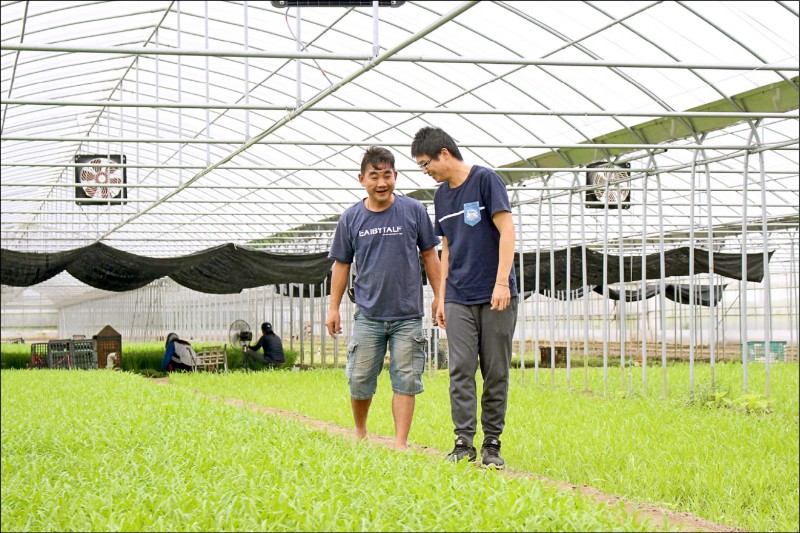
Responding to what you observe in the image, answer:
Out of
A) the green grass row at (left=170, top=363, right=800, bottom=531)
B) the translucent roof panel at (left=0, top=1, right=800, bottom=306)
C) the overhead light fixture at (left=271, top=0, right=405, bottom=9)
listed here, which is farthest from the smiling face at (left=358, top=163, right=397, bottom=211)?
the overhead light fixture at (left=271, top=0, right=405, bottom=9)

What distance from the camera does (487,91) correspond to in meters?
11.4

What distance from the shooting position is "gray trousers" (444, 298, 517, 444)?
4.48 meters

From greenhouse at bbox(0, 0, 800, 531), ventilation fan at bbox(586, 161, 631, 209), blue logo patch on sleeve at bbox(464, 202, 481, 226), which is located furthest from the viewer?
ventilation fan at bbox(586, 161, 631, 209)

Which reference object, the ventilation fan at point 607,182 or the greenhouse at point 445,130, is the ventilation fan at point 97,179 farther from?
the ventilation fan at point 607,182

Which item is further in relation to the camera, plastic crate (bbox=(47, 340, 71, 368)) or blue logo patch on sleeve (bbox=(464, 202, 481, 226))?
plastic crate (bbox=(47, 340, 71, 368))

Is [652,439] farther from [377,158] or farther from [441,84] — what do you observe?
[441,84]

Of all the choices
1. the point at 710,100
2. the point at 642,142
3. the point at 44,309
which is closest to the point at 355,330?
the point at 710,100

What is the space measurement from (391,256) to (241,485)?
6.43 feet

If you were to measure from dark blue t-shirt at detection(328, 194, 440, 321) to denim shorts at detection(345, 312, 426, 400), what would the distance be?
0.07 meters

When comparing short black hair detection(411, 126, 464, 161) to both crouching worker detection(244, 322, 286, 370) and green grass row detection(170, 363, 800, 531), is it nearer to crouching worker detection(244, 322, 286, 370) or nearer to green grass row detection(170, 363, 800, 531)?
green grass row detection(170, 363, 800, 531)

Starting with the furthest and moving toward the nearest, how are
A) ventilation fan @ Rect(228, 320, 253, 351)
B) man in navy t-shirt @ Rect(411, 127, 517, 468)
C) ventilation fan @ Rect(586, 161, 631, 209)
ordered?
1. ventilation fan @ Rect(228, 320, 253, 351)
2. ventilation fan @ Rect(586, 161, 631, 209)
3. man in navy t-shirt @ Rect(411, 127, 517, 468)

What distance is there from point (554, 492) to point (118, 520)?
147cm

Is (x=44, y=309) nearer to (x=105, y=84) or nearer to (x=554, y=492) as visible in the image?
(x=105, y=84)

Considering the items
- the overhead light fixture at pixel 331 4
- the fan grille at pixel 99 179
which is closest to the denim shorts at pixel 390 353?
the overhead light fixture at pixel 331 4
